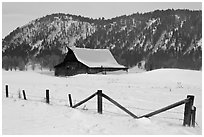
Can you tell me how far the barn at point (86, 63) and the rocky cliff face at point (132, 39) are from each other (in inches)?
1489

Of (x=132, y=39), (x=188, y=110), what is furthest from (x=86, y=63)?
(x=132, y=39)

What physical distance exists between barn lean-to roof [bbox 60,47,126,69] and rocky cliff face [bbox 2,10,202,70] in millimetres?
37107

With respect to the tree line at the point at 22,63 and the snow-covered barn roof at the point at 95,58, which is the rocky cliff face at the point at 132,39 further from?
the snow-covered barn roof at the point at 95,58

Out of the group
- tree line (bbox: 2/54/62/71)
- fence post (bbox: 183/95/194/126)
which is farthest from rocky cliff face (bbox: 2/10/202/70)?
fence post (bbox: 183/95/194/126)

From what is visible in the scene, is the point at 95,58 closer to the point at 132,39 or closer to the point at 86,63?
the point at 86,63

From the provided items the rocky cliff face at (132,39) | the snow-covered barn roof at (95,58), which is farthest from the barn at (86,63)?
the rocky cliff face at (132,39)

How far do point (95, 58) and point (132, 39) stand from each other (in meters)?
96.0

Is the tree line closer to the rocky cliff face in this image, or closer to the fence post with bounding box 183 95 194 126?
the rocky cliff face

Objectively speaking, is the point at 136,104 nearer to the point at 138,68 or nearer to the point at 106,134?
the point at 106,134

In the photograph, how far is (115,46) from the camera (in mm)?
140625

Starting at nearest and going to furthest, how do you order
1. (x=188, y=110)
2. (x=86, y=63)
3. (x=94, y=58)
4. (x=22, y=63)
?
(x=188, y=110)
(x=86, y=63)
(x=94, y=58)
(x=22, y=63)

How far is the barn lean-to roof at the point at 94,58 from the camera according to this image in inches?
1957

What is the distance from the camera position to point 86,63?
48.7 meters

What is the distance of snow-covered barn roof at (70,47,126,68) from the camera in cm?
4981
